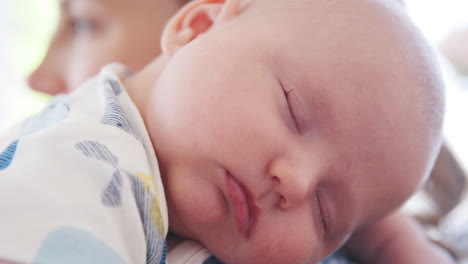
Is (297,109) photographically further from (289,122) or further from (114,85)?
(114,85)

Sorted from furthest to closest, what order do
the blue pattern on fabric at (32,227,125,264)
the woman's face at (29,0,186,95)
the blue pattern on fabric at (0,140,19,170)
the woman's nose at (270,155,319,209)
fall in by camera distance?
the woman's face at (29,0,186,95) < the woman's nose at (270,155,319,209) < the blue pattern on fabric at (0,140,19,170) < the blue pattern on fabric at (32,227,125,264)

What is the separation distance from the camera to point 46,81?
1.29m

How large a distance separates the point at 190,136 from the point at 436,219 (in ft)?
2.92

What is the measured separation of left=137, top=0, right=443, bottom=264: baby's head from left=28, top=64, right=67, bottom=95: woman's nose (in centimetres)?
67

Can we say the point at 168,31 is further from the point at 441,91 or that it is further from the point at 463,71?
the point at 463,71

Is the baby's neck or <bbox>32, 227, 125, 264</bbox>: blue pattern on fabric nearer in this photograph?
<bbox>32, 227, 125, 264</bbox>: blue pattern on fabric

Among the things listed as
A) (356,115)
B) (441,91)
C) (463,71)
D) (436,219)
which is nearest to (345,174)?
(356,115)

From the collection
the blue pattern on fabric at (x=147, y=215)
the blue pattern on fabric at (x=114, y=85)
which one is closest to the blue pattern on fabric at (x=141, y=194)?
the blue pattern on fabric at (x=147, y=215)

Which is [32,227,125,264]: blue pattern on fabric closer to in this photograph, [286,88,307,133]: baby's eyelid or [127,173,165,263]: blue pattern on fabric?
→ [127,173,165,263]: blue pattern on fabric

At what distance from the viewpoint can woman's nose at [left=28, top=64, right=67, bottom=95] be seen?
127cm

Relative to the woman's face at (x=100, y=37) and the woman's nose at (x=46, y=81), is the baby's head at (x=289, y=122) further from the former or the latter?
the woman's nose at (x=46, y=81)

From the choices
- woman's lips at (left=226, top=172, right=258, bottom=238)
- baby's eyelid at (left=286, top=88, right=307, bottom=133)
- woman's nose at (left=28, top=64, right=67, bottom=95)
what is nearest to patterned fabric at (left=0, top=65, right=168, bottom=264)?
woman's lips at (left=226, top=172, right=258, bottom=238)

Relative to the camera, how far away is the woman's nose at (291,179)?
2.04 ft

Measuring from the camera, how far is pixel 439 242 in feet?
3.52
